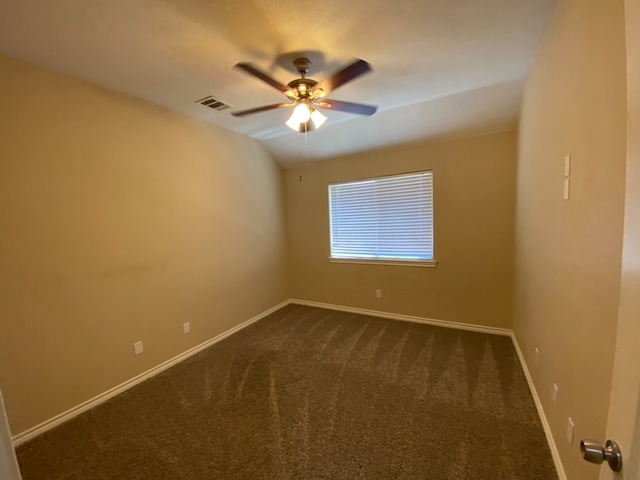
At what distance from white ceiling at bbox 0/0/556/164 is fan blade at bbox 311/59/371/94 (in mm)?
264

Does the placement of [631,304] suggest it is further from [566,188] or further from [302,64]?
[302,64]

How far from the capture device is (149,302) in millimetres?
2641

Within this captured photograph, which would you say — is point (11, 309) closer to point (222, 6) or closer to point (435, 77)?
point (222, 6)

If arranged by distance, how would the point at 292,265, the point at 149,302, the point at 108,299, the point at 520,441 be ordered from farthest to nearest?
the point at 292,265 < the point at 149,302 < the point at 108,299 < the point at 520,441

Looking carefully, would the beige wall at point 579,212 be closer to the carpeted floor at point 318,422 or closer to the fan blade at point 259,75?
the carpeted floor at point 318,422

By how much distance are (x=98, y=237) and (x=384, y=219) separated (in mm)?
3126

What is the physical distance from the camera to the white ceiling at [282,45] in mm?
1538

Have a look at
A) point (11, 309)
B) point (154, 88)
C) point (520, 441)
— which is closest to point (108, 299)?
point (11, 309)

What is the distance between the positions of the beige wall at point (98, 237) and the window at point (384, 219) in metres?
1.60

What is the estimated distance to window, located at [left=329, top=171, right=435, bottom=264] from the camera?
11.6 ft

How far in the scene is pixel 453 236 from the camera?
3.36 m

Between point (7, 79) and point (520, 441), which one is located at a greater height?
point (7, 79)

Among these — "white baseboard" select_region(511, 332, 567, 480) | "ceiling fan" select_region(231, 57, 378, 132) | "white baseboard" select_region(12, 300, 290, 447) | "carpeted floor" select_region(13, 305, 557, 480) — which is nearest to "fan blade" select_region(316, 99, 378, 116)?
"ceiling fan" select_region(231, 57, 378, 132)

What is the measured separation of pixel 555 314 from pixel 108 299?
3216 mm
